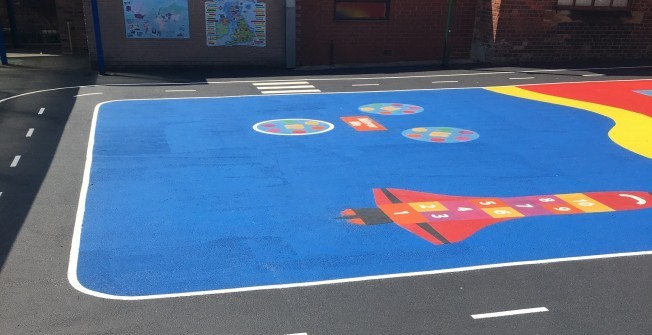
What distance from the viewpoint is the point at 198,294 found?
6.27 m

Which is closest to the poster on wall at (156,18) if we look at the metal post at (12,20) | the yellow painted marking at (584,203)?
the metal post at (12,20)

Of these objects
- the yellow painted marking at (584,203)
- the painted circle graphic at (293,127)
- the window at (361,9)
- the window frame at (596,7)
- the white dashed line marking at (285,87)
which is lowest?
the yellow painted marking at (584,203)

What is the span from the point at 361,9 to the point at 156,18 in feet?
24.7

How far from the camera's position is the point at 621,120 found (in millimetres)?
14273

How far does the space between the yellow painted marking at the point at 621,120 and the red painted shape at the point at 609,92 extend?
428 mm

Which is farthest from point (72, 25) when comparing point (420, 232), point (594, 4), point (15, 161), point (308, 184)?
point (594, 4)

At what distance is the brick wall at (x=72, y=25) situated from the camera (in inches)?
871

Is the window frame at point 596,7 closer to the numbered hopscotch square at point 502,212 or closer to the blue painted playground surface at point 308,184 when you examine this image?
the blue painted playground surface at point 308,184

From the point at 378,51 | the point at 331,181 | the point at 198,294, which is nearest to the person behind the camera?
the point at 198,294

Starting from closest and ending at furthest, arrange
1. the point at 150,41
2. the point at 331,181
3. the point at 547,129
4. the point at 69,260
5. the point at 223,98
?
the point at 69,260 → the point at 331,181 → the point at 547,129 → the point at 223,98 → the point at 150,41

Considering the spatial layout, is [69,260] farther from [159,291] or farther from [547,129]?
[547,129]

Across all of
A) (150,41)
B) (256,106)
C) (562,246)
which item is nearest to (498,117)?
(256,106)

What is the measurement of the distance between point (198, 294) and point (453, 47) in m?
19.0

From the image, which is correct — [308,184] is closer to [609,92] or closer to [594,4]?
[609,92]
